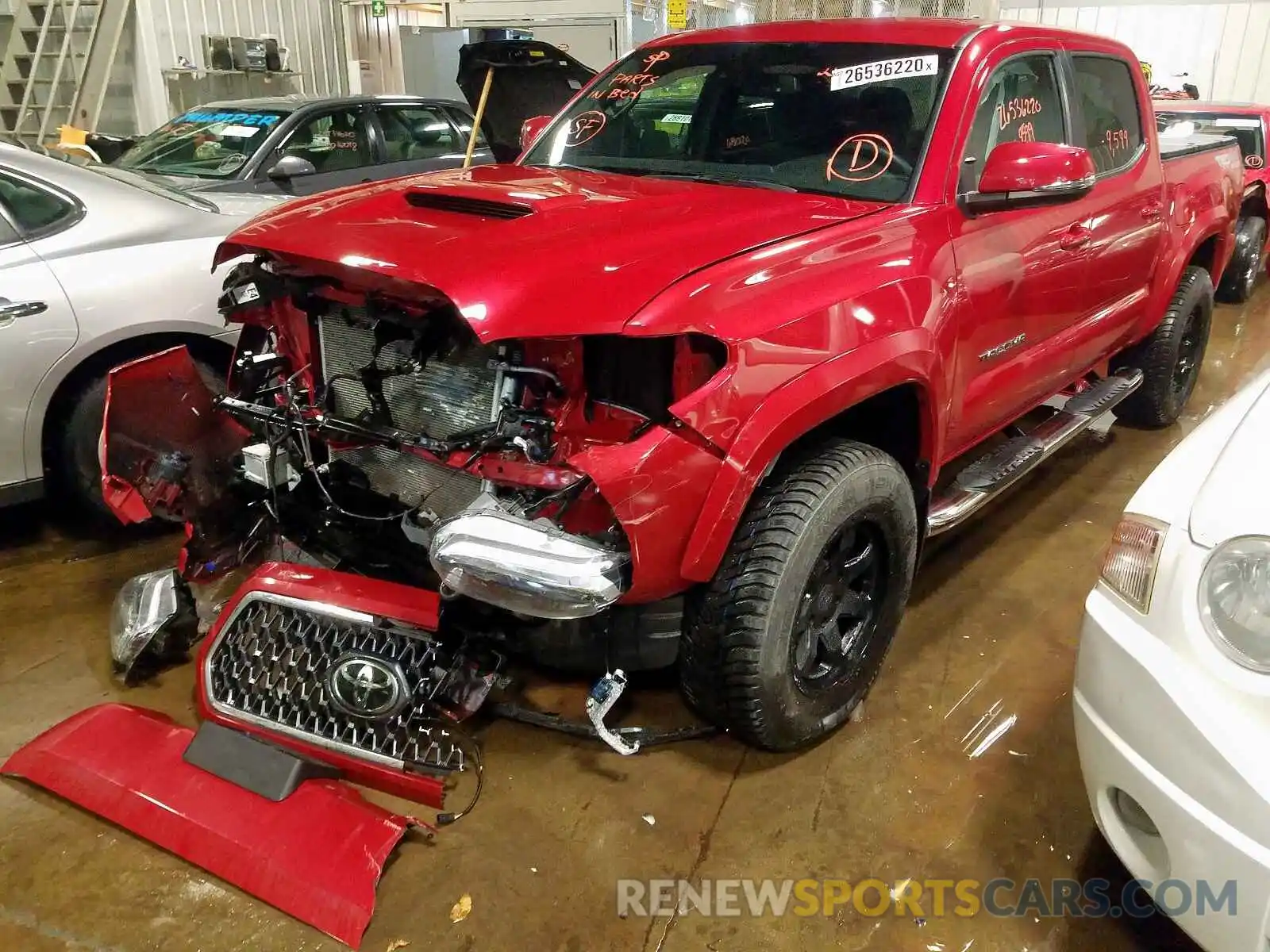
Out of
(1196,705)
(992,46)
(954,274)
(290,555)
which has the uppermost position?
(992,46)

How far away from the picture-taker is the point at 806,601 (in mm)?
2264

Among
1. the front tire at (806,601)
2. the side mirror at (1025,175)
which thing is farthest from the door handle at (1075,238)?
the front tire at (806,601)

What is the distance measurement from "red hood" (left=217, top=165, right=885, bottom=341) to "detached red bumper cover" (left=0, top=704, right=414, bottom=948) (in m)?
1.15

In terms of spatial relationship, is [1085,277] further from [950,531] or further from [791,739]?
[791,739]

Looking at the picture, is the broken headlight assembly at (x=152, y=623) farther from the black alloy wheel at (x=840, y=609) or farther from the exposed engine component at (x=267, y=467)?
the black alloy wheel at (x=840, y=609)

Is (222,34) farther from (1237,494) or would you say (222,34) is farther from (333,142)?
(1237,494)

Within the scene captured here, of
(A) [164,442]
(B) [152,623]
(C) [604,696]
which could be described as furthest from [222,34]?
(C) [604,696]

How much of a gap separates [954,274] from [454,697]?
168cm

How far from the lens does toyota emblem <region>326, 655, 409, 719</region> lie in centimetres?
217

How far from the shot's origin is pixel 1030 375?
3043 millimetres

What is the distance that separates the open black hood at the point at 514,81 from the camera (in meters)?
4.05

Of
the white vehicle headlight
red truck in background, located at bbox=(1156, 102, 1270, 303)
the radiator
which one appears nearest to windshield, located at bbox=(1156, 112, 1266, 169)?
red truck in background, located at bbox=(1156, 102, 1270, 303)

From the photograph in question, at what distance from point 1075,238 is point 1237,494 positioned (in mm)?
1731

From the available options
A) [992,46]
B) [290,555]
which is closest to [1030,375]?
[992,46]
